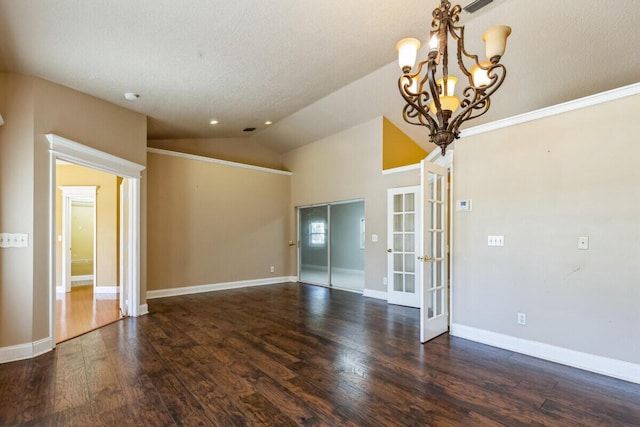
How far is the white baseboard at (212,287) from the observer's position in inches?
240

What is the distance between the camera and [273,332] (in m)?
4.07

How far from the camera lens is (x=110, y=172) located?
438 cm

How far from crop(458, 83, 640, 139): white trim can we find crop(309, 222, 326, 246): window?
4196 millimetres

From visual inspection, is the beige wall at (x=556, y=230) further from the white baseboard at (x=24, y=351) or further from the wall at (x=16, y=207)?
the wall at (x=16, y=207)

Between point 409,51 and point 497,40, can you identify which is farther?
point 409,51

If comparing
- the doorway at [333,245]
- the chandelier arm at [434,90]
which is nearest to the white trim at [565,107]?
the chandelier arm at [434,90]

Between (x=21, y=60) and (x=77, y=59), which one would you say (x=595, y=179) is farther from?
(x=21, y=60)

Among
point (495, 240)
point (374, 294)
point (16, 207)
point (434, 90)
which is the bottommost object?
point (374, 294)

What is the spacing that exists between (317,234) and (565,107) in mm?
5349

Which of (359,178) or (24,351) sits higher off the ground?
(359,178)

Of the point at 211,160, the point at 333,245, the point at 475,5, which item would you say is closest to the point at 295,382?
the point at 475,5

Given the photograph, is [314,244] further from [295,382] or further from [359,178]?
[295,382]

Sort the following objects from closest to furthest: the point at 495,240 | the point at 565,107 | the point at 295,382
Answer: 1. the point at 295,382
2. the point at 565,107
3. the point at 495,240

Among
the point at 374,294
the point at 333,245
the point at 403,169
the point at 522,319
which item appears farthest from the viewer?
the point at 333,245
